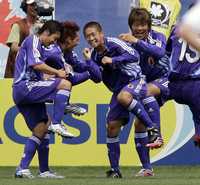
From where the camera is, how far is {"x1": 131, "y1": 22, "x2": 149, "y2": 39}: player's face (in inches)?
476

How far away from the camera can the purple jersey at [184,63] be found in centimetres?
1095

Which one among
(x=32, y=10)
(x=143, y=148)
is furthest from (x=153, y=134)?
(x=32, y=10)

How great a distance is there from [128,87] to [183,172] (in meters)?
2.04

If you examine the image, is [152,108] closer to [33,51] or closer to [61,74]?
[61,74]

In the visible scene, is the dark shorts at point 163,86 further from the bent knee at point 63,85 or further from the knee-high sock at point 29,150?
the knee-high sock at point 29,150

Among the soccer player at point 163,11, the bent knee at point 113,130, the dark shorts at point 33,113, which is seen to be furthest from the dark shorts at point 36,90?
→ the soccer player at point 163,11

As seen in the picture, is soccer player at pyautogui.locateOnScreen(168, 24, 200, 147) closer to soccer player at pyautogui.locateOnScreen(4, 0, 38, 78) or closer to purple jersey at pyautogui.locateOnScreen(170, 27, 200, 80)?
purple jersey at pyautogui.locateOnScreen(170, 27, 200, 80)

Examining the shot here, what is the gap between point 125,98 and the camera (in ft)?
38.7

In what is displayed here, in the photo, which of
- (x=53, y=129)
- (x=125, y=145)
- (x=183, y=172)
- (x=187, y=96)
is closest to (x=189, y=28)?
(x=187, y=96)

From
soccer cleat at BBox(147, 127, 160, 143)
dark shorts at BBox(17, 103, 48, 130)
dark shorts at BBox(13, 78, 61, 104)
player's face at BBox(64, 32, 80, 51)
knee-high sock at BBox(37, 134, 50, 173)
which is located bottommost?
knee-high sock at BBox(37, 134, 50, 173)

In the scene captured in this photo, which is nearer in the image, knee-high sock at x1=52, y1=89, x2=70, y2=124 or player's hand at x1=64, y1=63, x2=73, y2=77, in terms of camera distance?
knee-high sock at x1=52, y1=89, x2=70, y2=124

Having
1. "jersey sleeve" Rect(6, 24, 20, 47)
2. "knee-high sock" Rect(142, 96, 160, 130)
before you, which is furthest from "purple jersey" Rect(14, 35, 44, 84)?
"jersey sleeve" Rect(6, 24, 20, 47)

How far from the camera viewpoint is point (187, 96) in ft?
35.9

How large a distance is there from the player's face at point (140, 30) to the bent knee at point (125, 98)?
30.5 inches
